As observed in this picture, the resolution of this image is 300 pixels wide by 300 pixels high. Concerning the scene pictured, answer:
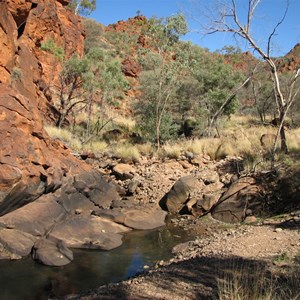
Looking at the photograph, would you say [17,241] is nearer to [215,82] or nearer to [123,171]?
[123,171]

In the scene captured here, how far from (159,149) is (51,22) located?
12909mm

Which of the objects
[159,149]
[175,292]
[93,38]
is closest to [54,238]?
[175,292]

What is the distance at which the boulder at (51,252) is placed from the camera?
26.3ft

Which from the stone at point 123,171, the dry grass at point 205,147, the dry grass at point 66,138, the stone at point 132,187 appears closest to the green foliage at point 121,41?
the dry grass at point 205,147

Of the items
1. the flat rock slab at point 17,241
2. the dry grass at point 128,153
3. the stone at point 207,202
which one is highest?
the dry grass at point 128,153

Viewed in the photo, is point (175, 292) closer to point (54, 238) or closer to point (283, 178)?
point (54, 238)

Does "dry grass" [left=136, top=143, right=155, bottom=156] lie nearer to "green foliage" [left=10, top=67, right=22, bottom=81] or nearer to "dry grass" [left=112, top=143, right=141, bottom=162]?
"dry grass" [left=112, top=143, right=141, bottom=162]

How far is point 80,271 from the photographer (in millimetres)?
7852

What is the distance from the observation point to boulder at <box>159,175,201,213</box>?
1319 cm

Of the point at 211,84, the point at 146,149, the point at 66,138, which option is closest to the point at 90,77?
the point at 66,138

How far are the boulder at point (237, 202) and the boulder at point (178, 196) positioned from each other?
4.87 feet

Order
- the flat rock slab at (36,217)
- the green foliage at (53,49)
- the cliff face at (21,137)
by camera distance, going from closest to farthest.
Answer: the flat rock slab at (36,217)
the cliff face at (21,137)
the green foliage at (53,49)

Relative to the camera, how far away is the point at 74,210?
11391 mm

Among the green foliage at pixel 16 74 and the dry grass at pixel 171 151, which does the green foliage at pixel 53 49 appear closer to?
the dry grass at pixel 171 151
